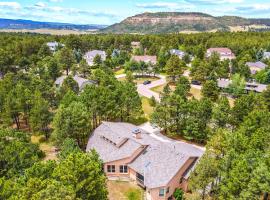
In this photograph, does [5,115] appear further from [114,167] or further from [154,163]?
[154,163]

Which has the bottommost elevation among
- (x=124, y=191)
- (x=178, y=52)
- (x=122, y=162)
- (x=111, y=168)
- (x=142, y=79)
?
(x=124, y=191)

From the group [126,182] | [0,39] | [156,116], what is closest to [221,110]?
[156,116]

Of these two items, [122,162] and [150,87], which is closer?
[122,162]

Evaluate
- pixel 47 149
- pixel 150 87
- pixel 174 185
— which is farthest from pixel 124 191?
pixel 150 87

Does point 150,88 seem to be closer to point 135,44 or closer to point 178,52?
point 178,52

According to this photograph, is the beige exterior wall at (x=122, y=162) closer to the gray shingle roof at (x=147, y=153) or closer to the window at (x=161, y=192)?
the gray shingle roof at (x=147, y=153)

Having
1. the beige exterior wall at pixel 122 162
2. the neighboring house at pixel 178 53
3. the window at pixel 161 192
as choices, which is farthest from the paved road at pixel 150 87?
the window at pixel 161 192

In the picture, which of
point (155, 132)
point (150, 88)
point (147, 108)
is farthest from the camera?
point (150, 88)
